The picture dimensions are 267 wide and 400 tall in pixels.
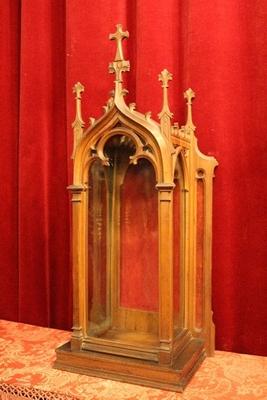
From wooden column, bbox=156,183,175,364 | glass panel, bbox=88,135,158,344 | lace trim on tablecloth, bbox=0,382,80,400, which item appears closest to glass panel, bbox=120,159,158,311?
glass panel, bbox=88,135,158,344

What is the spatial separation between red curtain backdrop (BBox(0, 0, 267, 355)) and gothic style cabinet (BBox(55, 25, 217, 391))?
0.33 feet

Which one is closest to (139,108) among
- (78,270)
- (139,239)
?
(139,239)

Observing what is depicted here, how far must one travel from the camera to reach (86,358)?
1243mm

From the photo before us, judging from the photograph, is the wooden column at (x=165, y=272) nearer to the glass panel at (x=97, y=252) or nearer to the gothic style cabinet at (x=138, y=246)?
the gothic style cabinet at (x=138, y=246)

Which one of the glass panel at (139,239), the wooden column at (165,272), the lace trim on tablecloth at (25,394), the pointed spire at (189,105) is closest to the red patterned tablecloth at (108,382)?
the lace trim on tablecloth at (25,394)

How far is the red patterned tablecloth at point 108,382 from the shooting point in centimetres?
112

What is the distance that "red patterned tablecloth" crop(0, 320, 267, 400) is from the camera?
1.12 metres

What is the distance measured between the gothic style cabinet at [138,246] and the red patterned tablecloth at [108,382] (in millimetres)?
33

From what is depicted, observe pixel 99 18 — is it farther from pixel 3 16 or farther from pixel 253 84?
pixel 253 84

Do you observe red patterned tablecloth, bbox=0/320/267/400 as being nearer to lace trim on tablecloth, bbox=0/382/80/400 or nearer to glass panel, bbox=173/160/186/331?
lace trim on tablecloth, bbox=0/382/80/400

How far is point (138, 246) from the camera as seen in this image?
1.41 metres

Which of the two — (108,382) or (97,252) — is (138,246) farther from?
(108,382)

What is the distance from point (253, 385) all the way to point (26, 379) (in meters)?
0.61

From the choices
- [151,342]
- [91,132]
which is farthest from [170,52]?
[151,342]
